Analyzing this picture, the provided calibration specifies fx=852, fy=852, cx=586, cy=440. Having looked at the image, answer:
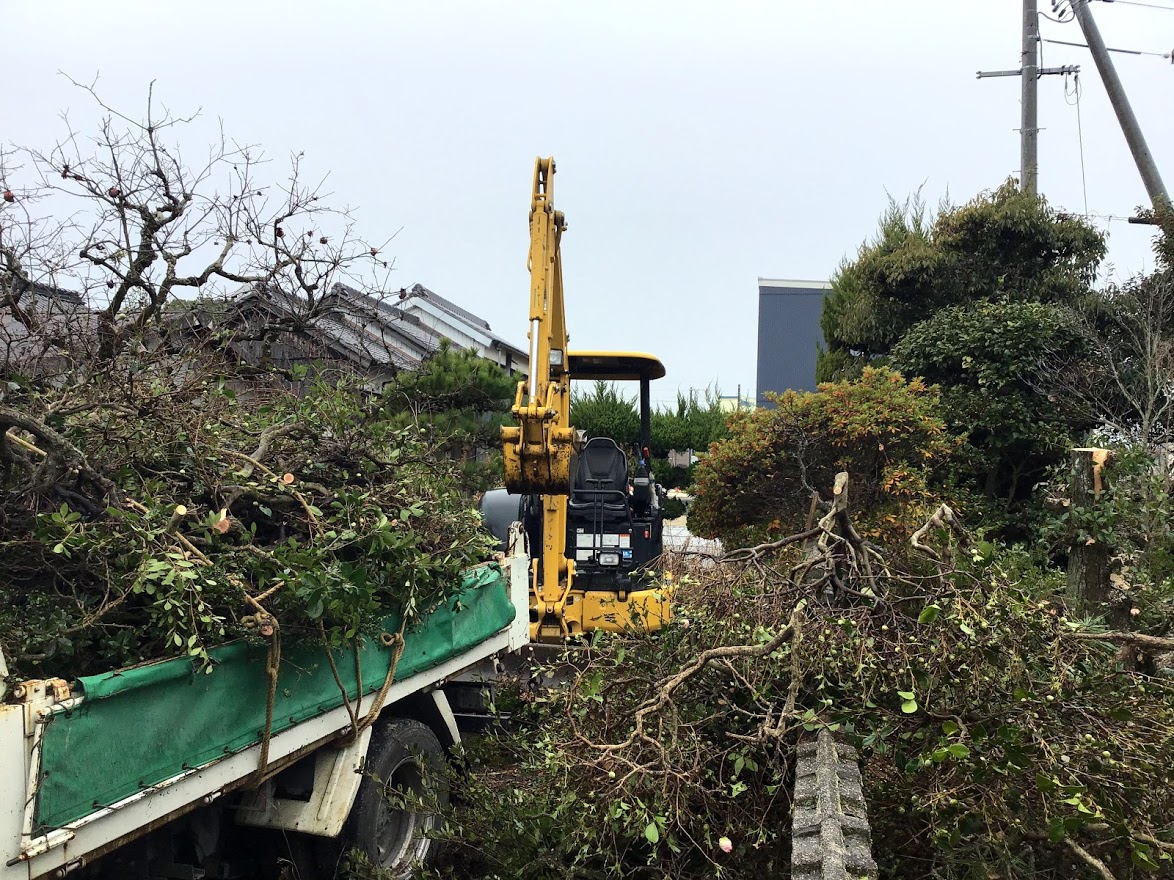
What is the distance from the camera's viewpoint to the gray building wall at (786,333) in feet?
102

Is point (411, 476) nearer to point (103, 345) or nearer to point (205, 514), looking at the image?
point (205, 514)

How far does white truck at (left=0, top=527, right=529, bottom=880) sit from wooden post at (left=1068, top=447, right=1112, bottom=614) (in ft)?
10.2

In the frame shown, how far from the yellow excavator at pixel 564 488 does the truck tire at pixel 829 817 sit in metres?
3.20

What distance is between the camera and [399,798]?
355 cm

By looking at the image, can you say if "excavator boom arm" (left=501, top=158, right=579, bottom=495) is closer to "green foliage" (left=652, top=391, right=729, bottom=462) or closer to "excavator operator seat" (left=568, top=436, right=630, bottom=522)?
"excavator operator seat" (left=568, top=436, right=630, bottom=522)

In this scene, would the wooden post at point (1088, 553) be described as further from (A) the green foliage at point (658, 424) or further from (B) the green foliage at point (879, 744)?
(A) the green foliage at point (658, 424)

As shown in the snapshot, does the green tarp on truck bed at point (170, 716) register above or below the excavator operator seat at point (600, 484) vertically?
below

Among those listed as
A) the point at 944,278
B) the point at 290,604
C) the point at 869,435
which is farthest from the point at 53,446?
the point at 944,278

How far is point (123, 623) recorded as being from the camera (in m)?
2.80

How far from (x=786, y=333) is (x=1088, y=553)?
91.1 ft

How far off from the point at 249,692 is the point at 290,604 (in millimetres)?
313

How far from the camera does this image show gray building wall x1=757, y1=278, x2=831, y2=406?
31.1 metres

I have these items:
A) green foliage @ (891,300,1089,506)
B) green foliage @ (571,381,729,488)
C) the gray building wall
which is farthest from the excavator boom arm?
the gray building wall

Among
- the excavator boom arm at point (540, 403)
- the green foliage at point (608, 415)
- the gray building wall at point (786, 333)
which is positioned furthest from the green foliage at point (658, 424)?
the excavator boom arm at point (540, 403)
